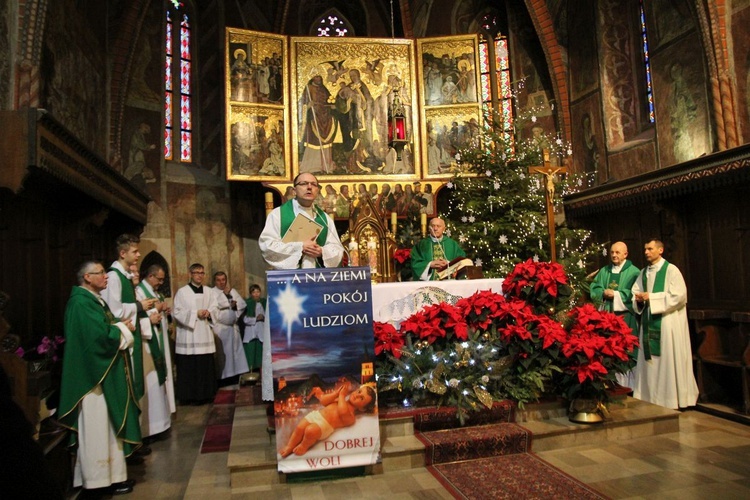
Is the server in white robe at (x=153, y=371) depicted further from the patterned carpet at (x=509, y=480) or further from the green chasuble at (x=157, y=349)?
the patterned carpet at (x=509, y=480)

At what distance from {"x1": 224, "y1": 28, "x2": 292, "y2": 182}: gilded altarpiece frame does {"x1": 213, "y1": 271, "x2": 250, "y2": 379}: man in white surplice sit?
2012 mm

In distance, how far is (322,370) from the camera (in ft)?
13.1

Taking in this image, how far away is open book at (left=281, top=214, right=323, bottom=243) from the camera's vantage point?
469 cm

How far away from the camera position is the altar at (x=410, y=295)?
232 inches

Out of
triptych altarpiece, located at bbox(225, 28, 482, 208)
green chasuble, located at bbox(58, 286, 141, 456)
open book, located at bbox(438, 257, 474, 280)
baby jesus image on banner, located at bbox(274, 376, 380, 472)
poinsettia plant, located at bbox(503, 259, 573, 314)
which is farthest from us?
triptych altarpiece, located at bbox(225, 28, 482, 208)

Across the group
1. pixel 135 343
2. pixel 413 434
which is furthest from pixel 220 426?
pixel 413 434

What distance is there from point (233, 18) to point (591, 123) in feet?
27.0

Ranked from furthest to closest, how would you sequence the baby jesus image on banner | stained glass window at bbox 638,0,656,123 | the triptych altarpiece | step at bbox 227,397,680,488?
stained glass window at bbox 638,0,656,123 < the triptych altarpiece < step at bbox 227,397,680,488 < the baby jesus image on banner

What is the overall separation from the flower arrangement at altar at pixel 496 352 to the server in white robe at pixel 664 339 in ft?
6.52

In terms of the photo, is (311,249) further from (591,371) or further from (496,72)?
(496,72)

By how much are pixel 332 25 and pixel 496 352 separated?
37.9 ft

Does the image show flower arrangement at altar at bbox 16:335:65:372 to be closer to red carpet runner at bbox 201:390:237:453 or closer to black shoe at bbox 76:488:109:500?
black shoe at bbox 76:488:109:500

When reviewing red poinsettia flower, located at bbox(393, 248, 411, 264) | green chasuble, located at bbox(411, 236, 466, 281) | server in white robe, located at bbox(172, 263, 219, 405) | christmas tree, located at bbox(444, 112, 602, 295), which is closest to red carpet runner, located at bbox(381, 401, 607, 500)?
green chasuble, located at bbox(411, 236, 466, 281)

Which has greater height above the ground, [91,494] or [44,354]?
[44,354]
